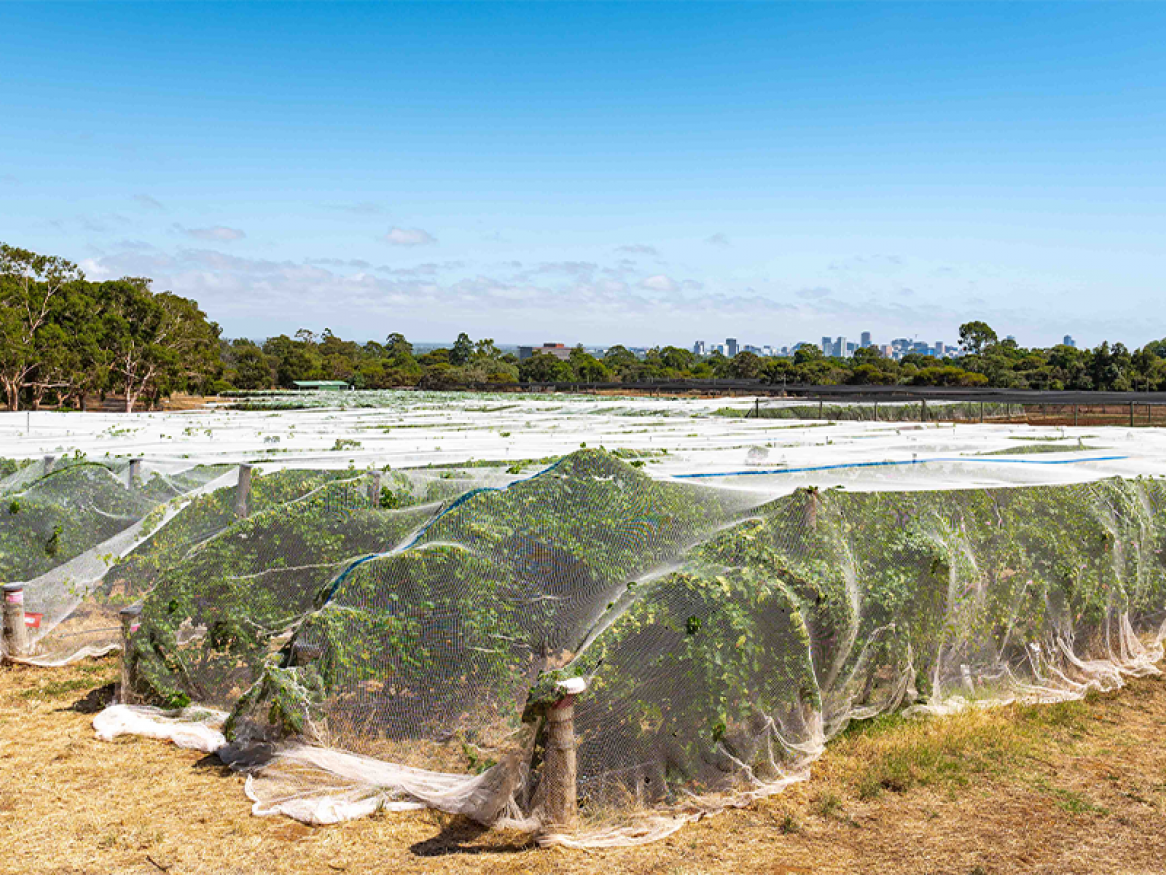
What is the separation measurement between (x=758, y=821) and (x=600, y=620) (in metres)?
1.40

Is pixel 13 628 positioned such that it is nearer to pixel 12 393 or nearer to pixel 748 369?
pixel 12 393

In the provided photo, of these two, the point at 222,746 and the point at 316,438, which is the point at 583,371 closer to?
the point at 316,438

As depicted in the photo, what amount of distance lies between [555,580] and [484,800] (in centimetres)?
156

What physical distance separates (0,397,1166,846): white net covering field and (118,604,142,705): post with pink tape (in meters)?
0.14

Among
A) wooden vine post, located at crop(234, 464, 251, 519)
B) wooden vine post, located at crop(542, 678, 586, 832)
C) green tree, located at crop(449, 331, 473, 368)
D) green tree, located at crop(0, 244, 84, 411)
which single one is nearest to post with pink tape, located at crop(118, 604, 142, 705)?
wooden vine post, located at crop(234, 464, 251, 519)

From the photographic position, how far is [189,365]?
55.1m

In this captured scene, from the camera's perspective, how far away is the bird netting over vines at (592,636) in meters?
5.12

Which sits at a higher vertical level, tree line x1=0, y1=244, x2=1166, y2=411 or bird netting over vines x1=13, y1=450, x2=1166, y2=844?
tree line x1=0, y1=244, x2=1166, y2=411

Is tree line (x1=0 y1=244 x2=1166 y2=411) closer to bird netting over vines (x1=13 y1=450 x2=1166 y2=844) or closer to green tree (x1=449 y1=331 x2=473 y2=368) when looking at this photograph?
green tree (x1=449 y1=331 x2=473 y2=368)

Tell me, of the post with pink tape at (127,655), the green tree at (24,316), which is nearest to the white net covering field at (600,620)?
the post with pink tape at (127,655)

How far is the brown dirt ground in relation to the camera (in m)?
4.48

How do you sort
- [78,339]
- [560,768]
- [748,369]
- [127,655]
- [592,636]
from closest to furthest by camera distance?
1. [560,768]
2. [592,636]
3. [127,655]
4. [78,339]
5. [748,369]

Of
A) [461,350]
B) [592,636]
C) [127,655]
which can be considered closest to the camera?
[592,636]

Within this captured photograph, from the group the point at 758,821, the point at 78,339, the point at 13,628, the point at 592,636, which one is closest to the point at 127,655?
the point at 13,628
